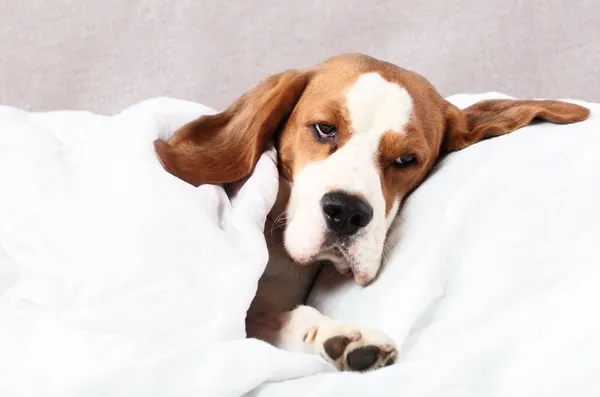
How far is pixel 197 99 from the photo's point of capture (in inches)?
112

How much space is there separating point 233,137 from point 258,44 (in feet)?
4.32

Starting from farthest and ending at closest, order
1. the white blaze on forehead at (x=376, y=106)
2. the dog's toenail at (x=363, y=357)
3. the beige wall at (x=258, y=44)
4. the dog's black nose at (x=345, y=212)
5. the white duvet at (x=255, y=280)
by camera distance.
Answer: the beige wall at (x=258, y=44)
the white blaze on forehead at (x=376, y=106)
the dog's black nose at (x=345, y=212)
the dog's toenail at (x=363, y=357)
the white duvet at (x=255, y=280)

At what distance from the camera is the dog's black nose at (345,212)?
4.37 ft

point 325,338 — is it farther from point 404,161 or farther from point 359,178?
point 404,161

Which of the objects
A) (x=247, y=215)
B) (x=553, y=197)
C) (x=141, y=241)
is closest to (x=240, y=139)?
(x=247, y=215)

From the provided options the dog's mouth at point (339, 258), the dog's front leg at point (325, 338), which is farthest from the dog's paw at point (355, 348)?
the dog's mouth at point (339, 258)

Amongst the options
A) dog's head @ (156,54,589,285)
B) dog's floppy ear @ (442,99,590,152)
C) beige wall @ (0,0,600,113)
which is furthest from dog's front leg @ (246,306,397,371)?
beige wall @ (0,0,600,113)

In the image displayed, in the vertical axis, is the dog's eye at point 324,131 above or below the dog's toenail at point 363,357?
above

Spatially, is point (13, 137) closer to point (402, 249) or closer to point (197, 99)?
point (402, 249)

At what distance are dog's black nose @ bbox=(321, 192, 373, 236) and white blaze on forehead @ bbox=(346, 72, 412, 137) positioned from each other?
213 millimetres

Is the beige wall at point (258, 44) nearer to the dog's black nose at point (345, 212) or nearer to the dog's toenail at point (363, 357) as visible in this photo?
the dog's black nose at point (345, 212)

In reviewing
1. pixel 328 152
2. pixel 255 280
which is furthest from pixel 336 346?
pixel 328 152

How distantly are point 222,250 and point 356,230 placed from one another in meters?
0.25

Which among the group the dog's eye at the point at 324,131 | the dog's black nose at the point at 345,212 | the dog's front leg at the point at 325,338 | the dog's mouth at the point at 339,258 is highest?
the dog's eye at the point at 324,131
